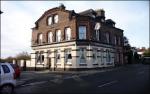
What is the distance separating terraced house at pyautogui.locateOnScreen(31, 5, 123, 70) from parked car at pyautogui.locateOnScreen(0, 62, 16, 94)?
22.3 meters

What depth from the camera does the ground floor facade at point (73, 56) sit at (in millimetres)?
34094

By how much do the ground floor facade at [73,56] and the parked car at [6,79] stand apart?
22273 millimetres

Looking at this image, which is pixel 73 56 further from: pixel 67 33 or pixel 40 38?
pixel 40 38

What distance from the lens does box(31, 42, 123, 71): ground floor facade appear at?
3409 cm

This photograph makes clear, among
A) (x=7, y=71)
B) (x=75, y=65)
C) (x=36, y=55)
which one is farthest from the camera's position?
(x=36, y=55)

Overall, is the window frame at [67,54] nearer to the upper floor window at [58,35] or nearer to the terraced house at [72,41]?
the terraced house at [72,41]

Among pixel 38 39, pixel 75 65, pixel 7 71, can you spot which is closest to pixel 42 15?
pixel 38 39

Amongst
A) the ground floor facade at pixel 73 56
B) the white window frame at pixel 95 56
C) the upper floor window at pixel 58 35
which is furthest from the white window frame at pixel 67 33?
the white window frame at pixel 95 56

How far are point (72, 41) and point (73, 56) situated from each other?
238cm

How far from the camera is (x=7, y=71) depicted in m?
11.5

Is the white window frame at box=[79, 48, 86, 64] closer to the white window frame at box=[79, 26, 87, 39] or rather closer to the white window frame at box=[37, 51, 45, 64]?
the white window frame at box=[79, 26, 87, 39]

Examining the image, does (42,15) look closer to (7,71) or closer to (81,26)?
(81,26)

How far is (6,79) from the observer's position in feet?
37.0

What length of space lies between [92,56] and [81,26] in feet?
16.8
